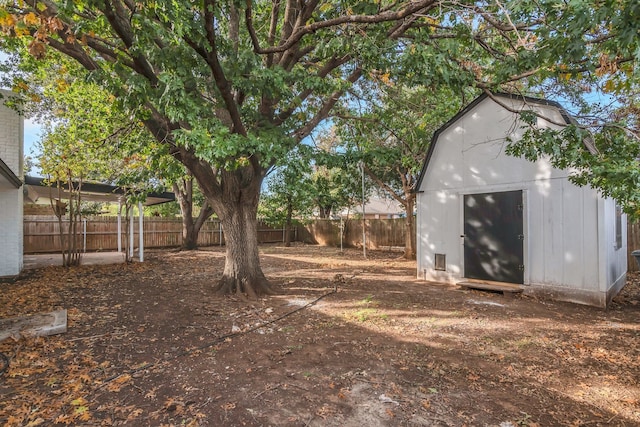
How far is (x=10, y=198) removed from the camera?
27.1 feet

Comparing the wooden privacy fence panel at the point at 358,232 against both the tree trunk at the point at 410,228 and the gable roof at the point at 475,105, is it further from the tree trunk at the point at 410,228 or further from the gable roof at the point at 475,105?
the gable roof at the point at 475,105

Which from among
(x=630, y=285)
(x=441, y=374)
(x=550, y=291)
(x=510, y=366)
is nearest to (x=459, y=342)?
(x=510, y=366)

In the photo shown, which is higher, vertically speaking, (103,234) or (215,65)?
(215,65)

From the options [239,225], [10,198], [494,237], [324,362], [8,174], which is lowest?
[324,362]

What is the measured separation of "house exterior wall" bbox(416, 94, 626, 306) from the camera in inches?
220

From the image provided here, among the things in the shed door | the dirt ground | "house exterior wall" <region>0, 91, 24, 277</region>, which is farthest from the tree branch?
"house exterior wall" <region>0, 91, 24, 277</region>

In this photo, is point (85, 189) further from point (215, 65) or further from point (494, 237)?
point (494, 237)

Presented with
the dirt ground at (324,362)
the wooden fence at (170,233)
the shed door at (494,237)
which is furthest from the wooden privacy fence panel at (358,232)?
the dirt ground at (324,362)

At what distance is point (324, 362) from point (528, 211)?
5.03m

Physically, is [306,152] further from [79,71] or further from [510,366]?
[79,71]

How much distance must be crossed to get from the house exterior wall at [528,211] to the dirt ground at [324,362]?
546 millimetres

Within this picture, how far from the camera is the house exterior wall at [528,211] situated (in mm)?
5578

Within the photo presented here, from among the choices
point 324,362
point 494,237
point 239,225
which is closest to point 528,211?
point 494,237

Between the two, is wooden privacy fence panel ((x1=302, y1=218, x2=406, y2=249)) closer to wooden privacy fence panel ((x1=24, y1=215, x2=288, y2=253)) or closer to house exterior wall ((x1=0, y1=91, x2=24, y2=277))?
wooden privacy fence panel ((x1=24, y1=215, x2=288, y2=253))
